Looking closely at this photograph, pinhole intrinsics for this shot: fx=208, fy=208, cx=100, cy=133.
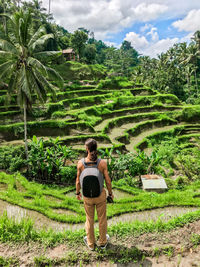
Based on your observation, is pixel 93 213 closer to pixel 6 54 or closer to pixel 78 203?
pixel 78 203

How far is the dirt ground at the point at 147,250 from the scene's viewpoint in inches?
121

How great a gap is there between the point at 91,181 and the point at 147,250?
4.71 ft

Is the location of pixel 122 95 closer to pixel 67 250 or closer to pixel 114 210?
pixel 114 210

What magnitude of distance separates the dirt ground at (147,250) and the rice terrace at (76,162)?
0.05ft

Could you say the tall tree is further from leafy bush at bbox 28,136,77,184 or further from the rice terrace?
leafy bush at bbox 28,136,77,184

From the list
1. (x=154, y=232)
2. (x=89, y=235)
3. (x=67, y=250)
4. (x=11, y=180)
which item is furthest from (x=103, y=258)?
(x=11, y=180)

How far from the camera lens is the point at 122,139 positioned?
55.6ft

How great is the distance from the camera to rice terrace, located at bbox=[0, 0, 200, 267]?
11.0ft

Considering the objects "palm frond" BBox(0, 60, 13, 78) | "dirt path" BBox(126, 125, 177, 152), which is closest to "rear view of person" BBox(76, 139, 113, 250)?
"palm frond" BBox(0, 60, 13, 78)

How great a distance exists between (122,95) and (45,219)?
863 inches

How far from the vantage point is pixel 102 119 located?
20.8 m

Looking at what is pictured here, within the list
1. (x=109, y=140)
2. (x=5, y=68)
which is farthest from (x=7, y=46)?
(x=109, y=140)

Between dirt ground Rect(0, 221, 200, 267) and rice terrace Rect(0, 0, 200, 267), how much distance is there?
0.02 m

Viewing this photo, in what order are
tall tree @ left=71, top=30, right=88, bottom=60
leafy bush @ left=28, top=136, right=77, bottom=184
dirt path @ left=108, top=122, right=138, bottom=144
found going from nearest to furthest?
leafy bush @ left=28, top=136, right=77, bottom=184
dirt path @ left=108, top=122, right=138, bottom=144
tall tree @ left=71, top=30, right=88, bottom=60
